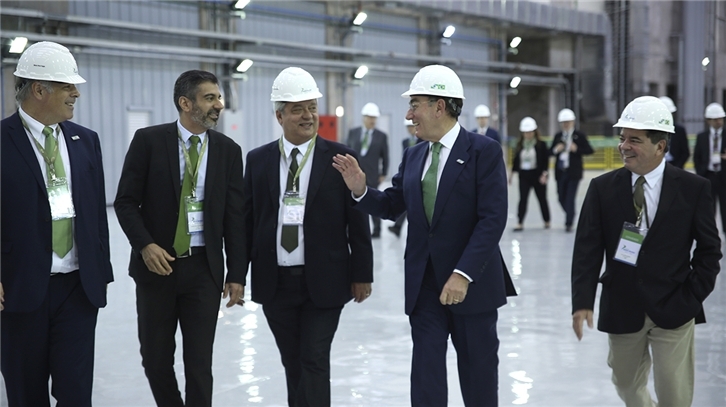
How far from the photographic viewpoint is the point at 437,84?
3266 mm

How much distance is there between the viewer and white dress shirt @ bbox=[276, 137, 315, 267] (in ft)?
11.7

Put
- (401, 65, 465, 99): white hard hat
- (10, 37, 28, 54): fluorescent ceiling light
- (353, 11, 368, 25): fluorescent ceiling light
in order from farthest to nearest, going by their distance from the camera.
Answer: (353, 11, 368, 25): fluorescent ceiling light → (10, 37, 28, 54): fluorescent ceiling light → (401, 65, 465, 99): white hard hat

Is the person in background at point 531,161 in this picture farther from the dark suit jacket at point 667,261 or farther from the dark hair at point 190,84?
the dark hair at point 190,84

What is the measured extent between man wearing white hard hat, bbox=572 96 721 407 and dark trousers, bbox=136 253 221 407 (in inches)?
63.8

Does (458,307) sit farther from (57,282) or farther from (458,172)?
(57,282)

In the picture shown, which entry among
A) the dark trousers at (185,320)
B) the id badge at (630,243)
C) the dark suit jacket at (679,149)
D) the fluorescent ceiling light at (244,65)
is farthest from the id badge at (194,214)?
the fluorescent ceiling light at (244,65)

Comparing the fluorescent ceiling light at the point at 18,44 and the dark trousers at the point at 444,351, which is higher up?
the fluorescent ceiling light at the point at 18,44

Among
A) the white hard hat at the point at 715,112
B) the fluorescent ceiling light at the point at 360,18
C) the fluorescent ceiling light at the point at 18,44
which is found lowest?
the white hard hat at the point at 715,112

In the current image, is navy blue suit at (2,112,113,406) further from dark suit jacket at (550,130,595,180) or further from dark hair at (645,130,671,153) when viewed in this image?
dark suit jacket at (550,130,595,180)

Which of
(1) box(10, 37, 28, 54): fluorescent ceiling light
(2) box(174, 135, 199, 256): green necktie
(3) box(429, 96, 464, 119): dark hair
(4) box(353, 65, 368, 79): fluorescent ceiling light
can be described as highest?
(4) box(353, 65, 368, 79): fluorescent ceiling light

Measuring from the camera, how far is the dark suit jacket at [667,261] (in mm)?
3156

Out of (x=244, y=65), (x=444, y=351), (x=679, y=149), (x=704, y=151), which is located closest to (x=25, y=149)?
(x=444, y=351)

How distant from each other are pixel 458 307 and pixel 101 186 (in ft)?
5.30

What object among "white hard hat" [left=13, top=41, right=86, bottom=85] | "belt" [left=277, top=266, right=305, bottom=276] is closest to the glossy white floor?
"belt" [left=277, top=266, right=305, bottom=276]
